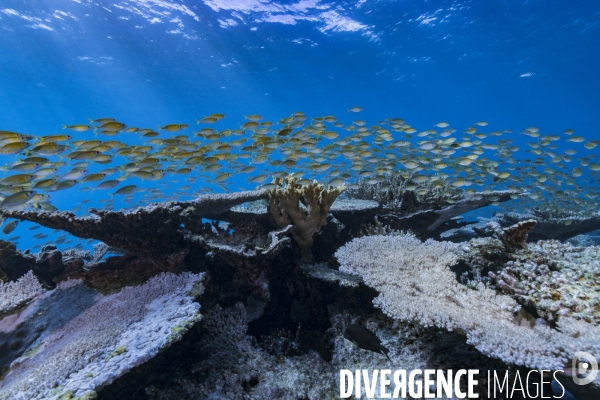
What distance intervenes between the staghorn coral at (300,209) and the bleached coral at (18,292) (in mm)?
3444

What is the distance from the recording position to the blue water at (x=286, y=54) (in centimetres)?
2422

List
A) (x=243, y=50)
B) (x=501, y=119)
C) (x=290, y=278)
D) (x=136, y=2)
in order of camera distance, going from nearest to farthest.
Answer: (x=290, y=278), (x=136, y=2), (x=243, y=50), (x=501, y=119)

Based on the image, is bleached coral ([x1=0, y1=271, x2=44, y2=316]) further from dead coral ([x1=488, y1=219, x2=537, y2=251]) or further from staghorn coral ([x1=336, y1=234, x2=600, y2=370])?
dead coral ([x1=488, y1=219, x2=537, y2=251])

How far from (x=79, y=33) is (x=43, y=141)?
101ft

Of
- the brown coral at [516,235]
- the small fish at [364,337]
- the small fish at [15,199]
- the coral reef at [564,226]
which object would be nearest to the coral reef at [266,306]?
the brown coral at [516,235]

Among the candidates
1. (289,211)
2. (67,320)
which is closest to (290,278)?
(289,211)

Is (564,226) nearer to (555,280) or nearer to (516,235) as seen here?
(516,235)

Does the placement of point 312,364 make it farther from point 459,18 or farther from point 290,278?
point 459,18

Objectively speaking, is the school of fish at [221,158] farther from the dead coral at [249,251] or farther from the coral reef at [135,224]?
the dead coral at [249,251]

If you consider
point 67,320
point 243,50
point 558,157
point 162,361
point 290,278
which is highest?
point 243,50

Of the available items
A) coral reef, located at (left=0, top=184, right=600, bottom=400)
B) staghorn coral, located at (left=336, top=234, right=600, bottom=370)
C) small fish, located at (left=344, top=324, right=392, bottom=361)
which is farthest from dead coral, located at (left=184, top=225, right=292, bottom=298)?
small fish, located at (left=344, top=324, right=392, bottom=361)

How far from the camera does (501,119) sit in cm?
8019

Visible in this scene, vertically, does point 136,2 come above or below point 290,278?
above

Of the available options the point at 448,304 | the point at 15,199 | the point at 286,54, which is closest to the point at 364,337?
the point at 448,304
